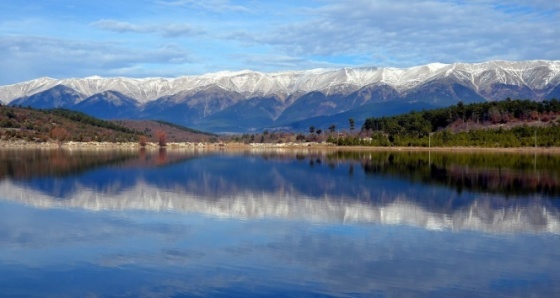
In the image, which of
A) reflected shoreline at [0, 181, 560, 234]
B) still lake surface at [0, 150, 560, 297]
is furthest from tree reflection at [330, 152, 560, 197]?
reflected shoreline at [0, 181, 560, 234]

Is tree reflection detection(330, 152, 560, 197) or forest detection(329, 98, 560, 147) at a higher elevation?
forest detection(329, 98, 560, 147)

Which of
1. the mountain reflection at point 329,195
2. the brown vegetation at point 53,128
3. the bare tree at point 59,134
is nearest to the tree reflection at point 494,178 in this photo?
the mountain reflection at point 329,195

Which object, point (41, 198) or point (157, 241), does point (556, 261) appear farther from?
point (41, 198)

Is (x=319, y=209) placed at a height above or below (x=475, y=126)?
below

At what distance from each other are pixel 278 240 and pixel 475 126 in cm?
9200

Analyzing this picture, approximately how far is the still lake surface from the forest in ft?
193

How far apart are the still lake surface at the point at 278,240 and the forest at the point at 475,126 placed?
193ft

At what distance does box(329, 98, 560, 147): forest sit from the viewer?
9050cm

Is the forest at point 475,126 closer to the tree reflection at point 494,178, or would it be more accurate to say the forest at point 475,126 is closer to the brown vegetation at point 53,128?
the tree reflection at point 494,178

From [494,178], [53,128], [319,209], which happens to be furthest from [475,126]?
[319,209]

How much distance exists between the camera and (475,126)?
10525 cm

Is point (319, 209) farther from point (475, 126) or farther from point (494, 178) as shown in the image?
point (475, 126)

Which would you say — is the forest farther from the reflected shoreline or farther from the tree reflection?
the reflected shoreline

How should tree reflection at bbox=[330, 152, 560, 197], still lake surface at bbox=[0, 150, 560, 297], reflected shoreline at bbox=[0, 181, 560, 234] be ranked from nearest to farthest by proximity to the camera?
still lake surface at bbox=[0, 150, 560, 297] → reflected shoreline at bbox=[0, 181, 560, 234] → tree reflection at bbox=[330, 152, 560, 197]
